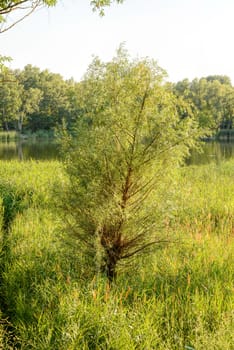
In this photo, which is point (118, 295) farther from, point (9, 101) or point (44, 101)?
point (44, 101)

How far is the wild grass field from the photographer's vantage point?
317 centimetres

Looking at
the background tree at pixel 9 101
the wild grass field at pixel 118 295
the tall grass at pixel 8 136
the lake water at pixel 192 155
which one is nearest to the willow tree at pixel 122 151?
the wild grass field at pixel 118 295

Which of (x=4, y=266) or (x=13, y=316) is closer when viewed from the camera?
(x=13, y=316)

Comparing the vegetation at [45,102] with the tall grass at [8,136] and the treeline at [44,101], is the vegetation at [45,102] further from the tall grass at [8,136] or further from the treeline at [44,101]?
the tall grass at [8,136]

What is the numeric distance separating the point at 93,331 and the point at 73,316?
230 millimetres

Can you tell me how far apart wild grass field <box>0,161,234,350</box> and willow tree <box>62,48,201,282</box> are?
0.28 m

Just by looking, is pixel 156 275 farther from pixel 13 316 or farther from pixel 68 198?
pixel 13 316

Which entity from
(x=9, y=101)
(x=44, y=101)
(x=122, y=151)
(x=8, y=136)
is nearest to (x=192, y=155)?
(x=122, y=151)

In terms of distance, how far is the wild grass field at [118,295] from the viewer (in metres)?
3.17

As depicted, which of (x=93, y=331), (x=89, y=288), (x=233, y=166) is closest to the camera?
(x=93, y=331)

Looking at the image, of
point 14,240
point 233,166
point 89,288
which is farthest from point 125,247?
point 233,166

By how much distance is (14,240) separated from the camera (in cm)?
596

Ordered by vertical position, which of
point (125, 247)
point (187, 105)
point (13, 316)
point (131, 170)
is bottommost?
point (13, 316)

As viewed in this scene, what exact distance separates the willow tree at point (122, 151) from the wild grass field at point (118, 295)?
0.92 feet
